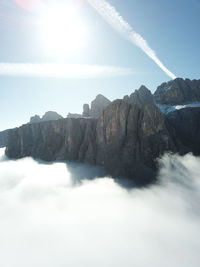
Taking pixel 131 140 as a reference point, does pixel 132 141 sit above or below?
below

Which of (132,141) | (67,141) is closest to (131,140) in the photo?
(132,141)

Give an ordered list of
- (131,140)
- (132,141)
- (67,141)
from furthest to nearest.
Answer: (67,141) → (131,140) → (132,141)

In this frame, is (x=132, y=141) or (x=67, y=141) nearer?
(x=132, y=141)

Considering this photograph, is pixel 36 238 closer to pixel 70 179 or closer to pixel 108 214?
pixel 108 214

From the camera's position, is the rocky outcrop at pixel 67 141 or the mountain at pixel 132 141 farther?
the rocky outcrop at pixel 67 141

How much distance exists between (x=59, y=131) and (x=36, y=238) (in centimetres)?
8761

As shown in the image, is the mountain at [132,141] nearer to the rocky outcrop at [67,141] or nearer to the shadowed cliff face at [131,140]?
the shadowed cliff face at [131,140]

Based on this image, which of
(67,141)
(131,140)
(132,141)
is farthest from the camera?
(67,141)

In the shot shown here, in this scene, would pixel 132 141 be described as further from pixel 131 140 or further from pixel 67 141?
pixel 67 141

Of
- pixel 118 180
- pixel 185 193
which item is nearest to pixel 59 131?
pixel 118 180

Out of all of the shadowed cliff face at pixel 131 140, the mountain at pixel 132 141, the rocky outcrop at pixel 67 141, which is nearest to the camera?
the shadowed cliff face at pixel 131 140

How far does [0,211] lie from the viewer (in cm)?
13625

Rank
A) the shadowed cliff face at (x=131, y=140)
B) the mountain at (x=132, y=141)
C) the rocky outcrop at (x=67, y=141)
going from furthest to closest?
the rocky outcrop at (x=67, y=141), the mountain at (x=132, y=141), the shadowed cliff face at (x=131, y=140)

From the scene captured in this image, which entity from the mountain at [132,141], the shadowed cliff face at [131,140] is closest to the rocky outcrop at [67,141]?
the mountain at [132,141]
